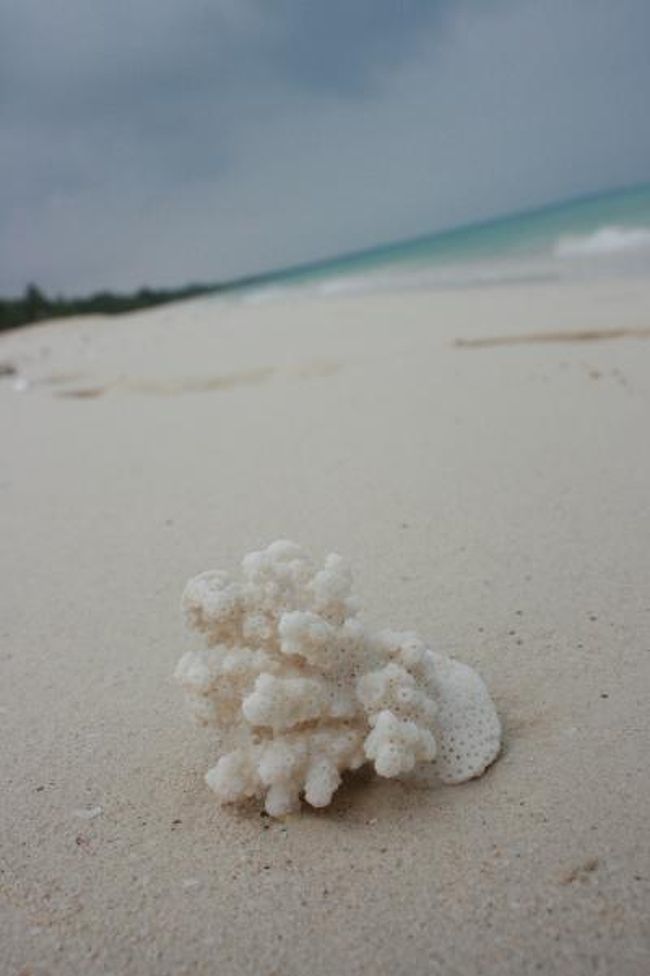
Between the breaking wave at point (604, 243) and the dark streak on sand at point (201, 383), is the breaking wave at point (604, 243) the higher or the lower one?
the lower one

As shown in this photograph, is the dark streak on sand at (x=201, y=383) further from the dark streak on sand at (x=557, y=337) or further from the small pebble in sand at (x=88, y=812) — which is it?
the small pebble in sand at (x=88, y=812)

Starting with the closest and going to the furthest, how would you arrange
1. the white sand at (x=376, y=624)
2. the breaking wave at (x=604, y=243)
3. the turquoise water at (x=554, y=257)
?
1. the white sand at (x=376, y=624)
2. the turquoise water at (x=554, y=257)
3. the breaking wave at (x=604, y=243)

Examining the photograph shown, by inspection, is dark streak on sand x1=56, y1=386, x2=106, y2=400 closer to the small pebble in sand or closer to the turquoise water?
the small pebble in sand

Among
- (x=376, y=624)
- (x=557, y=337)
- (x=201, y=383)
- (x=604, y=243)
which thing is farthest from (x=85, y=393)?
(x=604, y=243)

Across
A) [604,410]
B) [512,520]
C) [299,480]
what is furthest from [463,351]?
[512,520]

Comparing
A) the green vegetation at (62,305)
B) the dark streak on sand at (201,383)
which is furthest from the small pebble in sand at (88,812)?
the green vegetation at (62,305)

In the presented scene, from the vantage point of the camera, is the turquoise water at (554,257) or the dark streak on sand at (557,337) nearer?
the dark streak on sand at (557,337)

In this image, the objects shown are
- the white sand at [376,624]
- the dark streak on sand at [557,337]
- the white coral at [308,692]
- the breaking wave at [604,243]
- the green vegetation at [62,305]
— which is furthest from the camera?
the green vegetation at [62,305]

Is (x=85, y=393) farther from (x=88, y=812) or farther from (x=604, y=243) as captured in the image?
(x=604, y=243)

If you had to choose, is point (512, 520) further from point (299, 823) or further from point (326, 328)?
point (326, 328)
